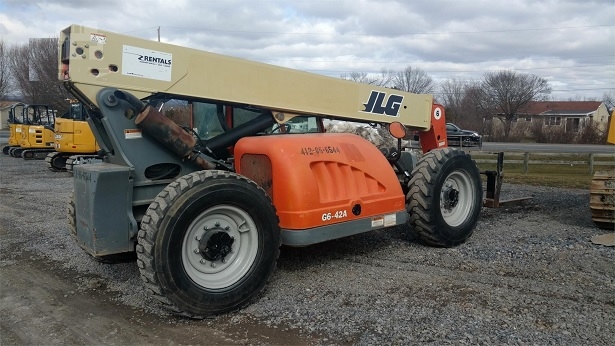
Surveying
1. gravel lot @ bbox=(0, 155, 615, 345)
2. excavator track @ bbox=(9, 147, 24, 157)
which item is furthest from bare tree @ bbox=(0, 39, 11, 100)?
gravel lot @ bbox=(0, 155, 615, 345)

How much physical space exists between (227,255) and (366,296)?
136cm

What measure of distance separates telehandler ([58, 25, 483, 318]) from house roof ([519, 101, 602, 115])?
7284cm

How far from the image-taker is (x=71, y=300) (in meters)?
4.96

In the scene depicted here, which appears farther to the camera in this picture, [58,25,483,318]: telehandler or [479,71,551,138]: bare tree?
[479,71,551,138]: bare tree

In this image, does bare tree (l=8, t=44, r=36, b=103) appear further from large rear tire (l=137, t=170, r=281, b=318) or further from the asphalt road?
large rear tire (l=137, t=170, r=281, b=318)

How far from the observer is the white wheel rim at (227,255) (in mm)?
4484

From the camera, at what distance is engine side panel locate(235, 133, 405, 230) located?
5.11m

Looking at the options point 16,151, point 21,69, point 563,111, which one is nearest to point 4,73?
point 21,69

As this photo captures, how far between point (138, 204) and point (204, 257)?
Answer: 0.85 metres

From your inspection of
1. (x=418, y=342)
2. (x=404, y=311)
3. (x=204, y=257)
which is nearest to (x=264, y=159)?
(x=204, y=257)

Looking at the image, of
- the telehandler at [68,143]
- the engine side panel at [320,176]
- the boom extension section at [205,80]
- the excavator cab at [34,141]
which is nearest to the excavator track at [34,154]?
the excavator cab at [34,141]

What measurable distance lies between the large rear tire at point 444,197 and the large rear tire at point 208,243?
2266 mm

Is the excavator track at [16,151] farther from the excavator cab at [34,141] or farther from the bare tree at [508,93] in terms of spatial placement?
the bare tree at [508,93]

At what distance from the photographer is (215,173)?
179 inches
